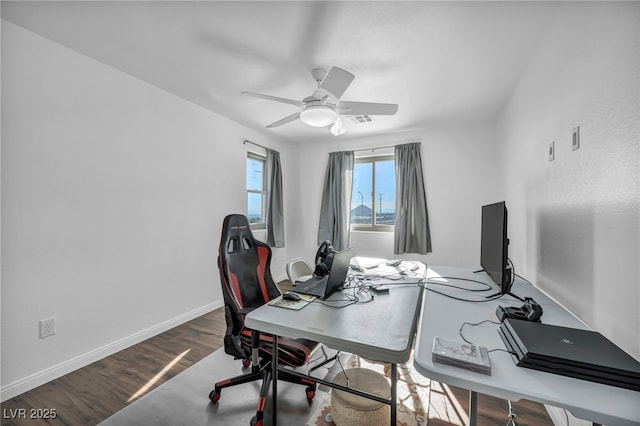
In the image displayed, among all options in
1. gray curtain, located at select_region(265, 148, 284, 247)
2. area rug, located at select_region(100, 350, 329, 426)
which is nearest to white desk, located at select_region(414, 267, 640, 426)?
area rug, located at select_region(100, 350, 329, 426)

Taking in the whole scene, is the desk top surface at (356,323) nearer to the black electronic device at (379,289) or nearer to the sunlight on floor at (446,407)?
the black electronic device at (379,289)

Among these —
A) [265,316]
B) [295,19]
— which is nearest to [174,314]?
[265,316]

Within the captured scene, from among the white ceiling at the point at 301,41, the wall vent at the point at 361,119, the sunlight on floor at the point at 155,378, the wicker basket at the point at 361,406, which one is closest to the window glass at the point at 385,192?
the wall vent at the point at 361,119

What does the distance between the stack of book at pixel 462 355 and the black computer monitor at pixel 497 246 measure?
0.78m

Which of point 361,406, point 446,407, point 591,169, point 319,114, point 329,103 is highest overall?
point 329,103

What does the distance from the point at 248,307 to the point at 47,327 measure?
1.55 metres

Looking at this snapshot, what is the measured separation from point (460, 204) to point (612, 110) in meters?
2.70

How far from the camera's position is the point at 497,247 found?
158 centimetres

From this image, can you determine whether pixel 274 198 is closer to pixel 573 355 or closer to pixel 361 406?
→ pixel 361 406

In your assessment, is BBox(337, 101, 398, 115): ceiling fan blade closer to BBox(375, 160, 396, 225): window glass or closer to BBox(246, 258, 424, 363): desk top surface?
BBox(246, 258, 424, 363): desk top surface

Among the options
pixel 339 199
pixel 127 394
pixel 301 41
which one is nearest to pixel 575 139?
pixel 301 41

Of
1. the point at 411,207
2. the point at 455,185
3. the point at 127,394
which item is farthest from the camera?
the point at 411,207

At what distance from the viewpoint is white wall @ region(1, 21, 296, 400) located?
1736mm

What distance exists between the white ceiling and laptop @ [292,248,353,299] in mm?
1516
